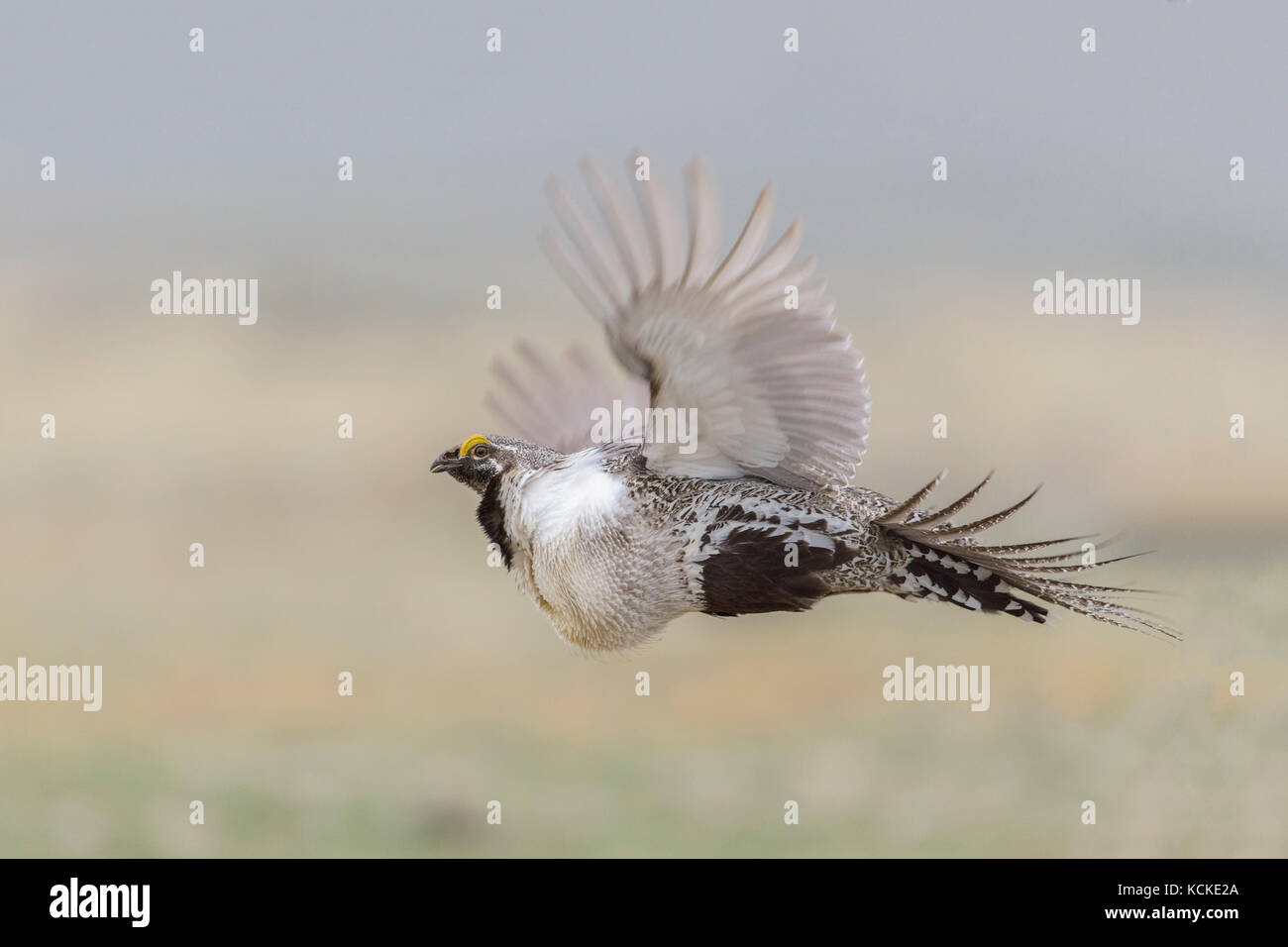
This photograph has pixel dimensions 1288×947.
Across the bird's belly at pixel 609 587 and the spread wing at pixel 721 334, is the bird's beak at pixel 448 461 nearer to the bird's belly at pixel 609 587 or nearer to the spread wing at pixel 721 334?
the bird's belly at pixel 609 587

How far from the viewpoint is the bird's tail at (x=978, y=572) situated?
598 cm

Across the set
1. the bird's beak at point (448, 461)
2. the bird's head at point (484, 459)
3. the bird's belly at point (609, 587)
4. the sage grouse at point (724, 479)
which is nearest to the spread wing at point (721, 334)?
the sage grouse at point (724, 479)

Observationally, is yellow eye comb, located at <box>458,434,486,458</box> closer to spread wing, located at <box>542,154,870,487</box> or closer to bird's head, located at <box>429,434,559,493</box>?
bird's head, located at <box>429,434,559,493</box>

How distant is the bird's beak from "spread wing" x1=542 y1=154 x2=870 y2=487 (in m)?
1.08

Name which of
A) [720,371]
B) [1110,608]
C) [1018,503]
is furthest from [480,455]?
[1110,608]

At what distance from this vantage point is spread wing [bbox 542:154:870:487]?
5.79 m

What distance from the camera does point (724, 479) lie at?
20.6ft

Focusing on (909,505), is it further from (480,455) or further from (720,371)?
(480,455)

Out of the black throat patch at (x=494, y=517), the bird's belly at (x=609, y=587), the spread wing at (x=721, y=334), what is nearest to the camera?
the spread wing at (x=721, y=334)

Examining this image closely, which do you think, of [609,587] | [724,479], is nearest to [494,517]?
[609,587]

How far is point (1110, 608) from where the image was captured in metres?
6.05

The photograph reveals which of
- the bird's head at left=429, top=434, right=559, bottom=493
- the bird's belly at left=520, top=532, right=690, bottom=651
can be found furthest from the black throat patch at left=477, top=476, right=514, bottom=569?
the bird's belly at left=520, top=532, right=690, bottom=651

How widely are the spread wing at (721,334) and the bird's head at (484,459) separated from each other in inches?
30.3

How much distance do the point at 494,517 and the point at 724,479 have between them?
1173mm
